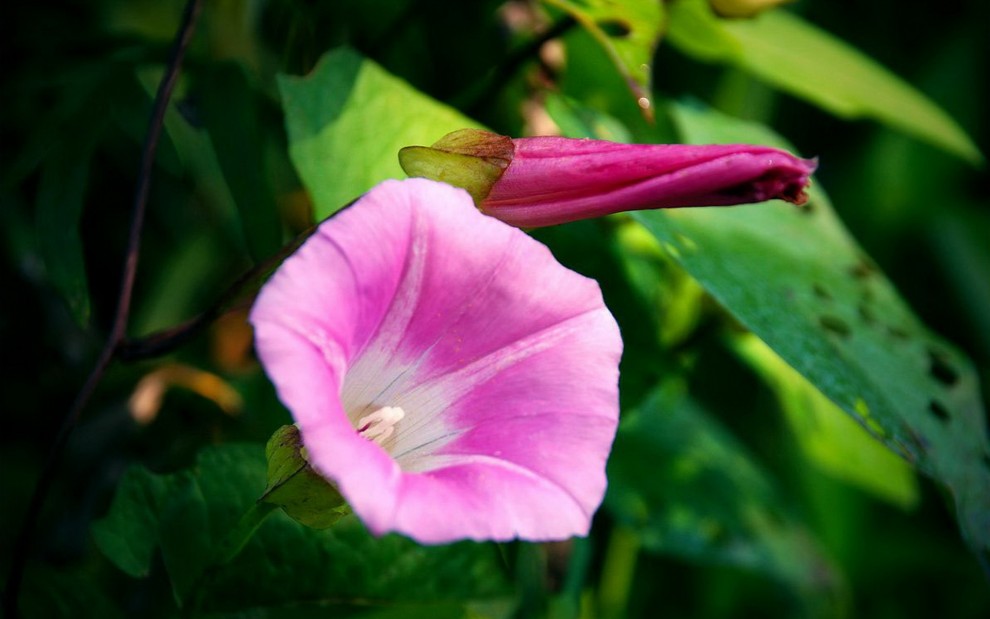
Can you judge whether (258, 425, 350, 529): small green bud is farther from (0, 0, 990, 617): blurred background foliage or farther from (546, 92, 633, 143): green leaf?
(546, 92, 633, 143): green leaf

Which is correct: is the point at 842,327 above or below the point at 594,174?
below

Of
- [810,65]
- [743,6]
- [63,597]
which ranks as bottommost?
[63,597]

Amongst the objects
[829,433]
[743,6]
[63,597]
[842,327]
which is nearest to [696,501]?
[829,433]

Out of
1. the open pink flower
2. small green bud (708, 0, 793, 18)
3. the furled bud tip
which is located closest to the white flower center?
the open pink flower

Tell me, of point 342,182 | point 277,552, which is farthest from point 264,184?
point 277,552

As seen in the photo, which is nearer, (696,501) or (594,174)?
(594,174)

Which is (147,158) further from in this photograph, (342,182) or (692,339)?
(692,339)

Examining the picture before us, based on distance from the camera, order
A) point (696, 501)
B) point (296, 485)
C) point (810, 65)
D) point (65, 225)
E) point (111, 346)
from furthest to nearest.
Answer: point (696, 501), point (810, 65), point (65, 225), point (111, 346), point (296, 485)

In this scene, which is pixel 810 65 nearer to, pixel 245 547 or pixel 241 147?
pixel 241 147
